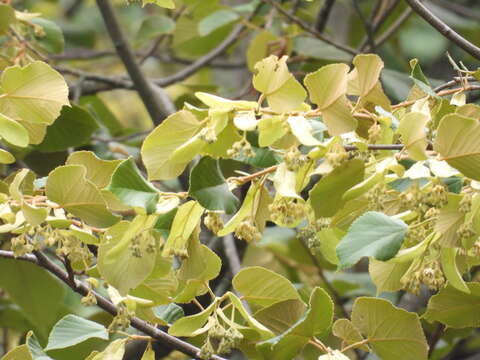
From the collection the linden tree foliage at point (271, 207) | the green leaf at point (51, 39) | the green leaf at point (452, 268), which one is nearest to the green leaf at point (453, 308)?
the linden tree foliage at point (271, 207)

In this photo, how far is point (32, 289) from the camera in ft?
4.41

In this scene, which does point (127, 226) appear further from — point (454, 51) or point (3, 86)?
point (454, 51)

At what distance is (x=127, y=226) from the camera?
0.78 metres

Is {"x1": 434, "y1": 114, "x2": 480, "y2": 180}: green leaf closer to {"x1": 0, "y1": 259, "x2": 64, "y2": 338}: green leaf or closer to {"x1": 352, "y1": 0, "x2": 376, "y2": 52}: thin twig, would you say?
{"x1": 0, "y1": 259, "x2": 64, "y2": 338}: green leaf

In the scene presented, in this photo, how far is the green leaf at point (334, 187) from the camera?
2.50 ft

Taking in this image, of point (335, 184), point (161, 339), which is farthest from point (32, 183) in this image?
point (335, 184)

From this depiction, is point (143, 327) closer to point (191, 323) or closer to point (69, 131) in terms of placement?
point (191, 323)

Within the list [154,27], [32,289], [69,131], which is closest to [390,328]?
[32,289]

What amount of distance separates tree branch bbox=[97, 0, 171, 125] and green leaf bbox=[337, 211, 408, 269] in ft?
3.25

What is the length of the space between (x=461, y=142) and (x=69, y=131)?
34.9 inches

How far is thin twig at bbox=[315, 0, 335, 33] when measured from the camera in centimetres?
182

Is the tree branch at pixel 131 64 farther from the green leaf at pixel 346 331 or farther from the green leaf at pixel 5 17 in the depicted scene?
the green leaf at pixel 346 331

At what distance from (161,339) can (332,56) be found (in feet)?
3.20

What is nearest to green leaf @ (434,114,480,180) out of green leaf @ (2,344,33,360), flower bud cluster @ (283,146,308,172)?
flower bud cluster @ (283,146,308,172)
